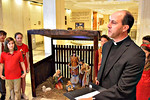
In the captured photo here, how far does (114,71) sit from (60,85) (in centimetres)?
277

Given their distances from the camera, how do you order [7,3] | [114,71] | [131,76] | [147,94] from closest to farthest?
[131,76]
[114,71]
[147,94]
[7,3]

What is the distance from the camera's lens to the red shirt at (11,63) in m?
2.97

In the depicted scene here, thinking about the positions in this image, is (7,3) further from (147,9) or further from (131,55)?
(131,55)

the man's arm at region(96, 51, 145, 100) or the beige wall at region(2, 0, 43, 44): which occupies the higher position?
the beige wall at region(2, 0, 43, 44)

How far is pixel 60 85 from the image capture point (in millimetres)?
4062

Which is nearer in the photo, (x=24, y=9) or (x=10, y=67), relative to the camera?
(x=10, y=67)

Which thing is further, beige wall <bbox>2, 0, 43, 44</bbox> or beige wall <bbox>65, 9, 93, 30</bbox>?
beige wall <bbox>65, 9, 93, 30</bbox>

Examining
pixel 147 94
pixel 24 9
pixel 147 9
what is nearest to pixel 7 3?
pixel 24 9

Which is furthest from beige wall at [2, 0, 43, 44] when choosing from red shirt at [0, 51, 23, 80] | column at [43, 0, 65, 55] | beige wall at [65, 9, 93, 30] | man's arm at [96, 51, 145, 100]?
beige wall at [65, 9, 93, 30]

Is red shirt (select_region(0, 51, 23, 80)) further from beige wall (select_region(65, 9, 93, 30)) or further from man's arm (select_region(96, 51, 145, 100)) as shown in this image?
beige wall (select_region(65, 9, 93, 30))

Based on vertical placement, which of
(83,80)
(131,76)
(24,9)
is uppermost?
(24,9)

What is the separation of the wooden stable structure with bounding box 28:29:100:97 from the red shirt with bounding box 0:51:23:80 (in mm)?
497

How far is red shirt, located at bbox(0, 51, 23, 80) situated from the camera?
9.75 ft

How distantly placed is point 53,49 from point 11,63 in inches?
74.1
